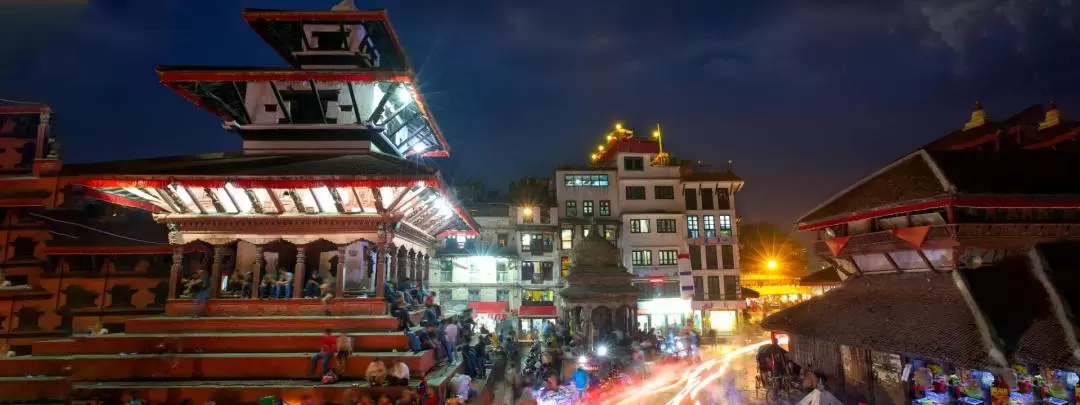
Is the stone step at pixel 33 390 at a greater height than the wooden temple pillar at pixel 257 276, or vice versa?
the wooden temple pillar at pixel 257 276

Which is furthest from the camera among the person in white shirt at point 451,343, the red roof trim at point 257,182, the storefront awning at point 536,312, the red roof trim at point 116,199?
the storefront awning at point 536,312

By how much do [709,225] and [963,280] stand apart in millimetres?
38975

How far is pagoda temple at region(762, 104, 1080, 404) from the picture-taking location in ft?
A: 27.2

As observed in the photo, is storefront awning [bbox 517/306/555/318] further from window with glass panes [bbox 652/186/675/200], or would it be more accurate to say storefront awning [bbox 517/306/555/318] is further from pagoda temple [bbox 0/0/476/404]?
pagoda temple [bbox 0/0/476/404]

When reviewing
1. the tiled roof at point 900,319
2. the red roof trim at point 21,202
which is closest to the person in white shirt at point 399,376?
the tiled roof at point 900,319

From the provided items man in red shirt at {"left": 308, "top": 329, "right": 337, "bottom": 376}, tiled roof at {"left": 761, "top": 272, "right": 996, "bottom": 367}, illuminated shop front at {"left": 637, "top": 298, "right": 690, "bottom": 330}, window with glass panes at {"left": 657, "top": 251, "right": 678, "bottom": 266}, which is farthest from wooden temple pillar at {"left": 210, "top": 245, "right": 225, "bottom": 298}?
window with glass panes at {"left": 657, "top": 251, "right": 678, "bottom": 266}

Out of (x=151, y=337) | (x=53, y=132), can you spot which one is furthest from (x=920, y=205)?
(x=53, y=132)

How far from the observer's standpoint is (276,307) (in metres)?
14.1

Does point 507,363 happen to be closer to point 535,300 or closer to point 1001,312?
point 1001,312

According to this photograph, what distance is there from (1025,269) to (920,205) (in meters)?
2.17

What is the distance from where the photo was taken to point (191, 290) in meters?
14.6

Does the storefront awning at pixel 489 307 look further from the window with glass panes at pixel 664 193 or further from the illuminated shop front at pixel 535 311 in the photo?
the window with glass panes at pixel 664 193

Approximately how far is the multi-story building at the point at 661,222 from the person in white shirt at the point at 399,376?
3332 centimetres

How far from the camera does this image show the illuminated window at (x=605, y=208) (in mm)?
47750
